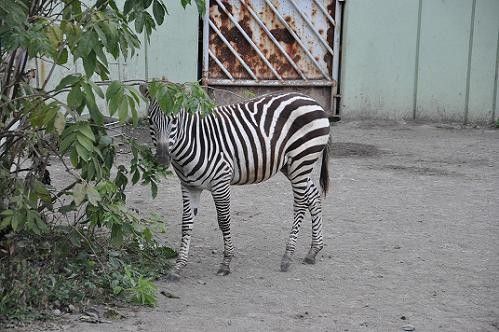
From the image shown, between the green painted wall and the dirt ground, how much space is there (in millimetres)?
2132

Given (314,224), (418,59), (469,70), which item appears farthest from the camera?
(469,70)

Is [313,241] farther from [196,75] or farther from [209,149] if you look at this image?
[196,75]

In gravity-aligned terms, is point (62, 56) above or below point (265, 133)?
above

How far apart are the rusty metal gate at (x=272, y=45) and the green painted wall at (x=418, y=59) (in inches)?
11.2

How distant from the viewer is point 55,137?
527 centimetres

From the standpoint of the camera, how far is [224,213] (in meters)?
6.11

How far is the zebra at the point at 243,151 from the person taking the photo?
235 inches

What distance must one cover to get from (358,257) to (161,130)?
204 centimetres

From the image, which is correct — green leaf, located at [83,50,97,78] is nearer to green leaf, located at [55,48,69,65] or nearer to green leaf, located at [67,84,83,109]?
green leaf, located at [67,84,83,109]

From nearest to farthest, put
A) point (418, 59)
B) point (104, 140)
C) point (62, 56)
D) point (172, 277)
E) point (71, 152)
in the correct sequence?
point (71, 152), point (62, 56), point (104, 140), point (172, 277), point (418, 59)

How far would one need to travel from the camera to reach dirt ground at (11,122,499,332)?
527 centimetres

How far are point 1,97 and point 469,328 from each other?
3.30 meters

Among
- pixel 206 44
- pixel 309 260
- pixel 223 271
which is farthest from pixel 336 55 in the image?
pixel 223 271

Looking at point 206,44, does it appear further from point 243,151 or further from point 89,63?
point 89,63
